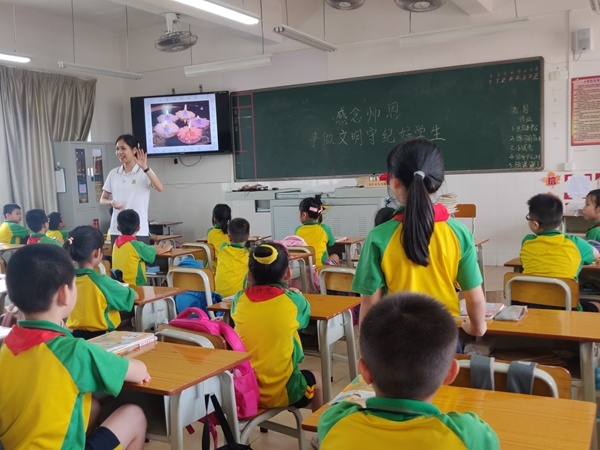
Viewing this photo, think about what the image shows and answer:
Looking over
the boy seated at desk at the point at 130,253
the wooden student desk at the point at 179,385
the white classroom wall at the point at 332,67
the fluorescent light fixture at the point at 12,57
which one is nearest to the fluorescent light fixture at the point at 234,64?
the white classroom wall at the point at 332,67

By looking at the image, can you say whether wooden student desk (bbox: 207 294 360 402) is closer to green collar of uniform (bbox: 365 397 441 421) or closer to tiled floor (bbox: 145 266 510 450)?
tiled floor (bbox: 145 266 510 450)

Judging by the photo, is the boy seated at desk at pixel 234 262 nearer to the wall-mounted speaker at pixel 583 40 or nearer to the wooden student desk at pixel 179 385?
the wooden student desk at pixel 179 385

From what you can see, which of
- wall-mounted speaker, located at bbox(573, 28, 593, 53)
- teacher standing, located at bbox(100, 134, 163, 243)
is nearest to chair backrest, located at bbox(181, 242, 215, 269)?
teacher standing, located at bbox(100, 134, 163, 243)

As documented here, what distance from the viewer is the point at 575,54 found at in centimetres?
621

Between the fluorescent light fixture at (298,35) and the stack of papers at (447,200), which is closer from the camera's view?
the stack of papers at (447,200)

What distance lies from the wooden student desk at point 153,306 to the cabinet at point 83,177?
210 inches

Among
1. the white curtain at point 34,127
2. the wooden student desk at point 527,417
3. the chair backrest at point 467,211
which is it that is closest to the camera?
the wooden student desk at point 527,417

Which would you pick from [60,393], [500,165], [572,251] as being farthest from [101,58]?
[60,393]

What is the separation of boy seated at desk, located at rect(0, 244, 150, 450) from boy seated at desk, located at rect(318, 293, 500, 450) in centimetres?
79

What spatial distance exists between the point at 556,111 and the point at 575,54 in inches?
23.6

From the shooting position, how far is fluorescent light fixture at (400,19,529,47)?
5.46 metres

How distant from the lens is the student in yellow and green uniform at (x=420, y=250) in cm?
183

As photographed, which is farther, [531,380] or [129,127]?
[129,127]

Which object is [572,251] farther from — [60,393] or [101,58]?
[101,58]
